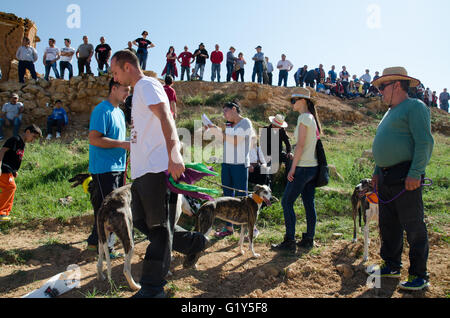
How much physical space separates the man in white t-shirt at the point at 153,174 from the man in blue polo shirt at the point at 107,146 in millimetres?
1172

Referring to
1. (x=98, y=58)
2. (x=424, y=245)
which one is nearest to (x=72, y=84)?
(x=98, y=58)

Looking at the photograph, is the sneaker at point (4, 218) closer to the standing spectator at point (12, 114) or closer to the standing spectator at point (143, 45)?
the standing spectator at point (12, 114)

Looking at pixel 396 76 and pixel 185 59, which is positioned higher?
pixel 185 59

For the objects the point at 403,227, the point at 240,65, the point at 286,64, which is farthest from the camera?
the point at 286,64

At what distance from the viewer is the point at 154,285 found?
9.27ft

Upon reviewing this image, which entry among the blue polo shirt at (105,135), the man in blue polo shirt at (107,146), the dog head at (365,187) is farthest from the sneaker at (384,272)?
the blue polo shirt at (105,135)

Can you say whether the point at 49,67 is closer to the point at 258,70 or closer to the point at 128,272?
the point at 258,70

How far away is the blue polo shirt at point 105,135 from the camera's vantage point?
404 cm

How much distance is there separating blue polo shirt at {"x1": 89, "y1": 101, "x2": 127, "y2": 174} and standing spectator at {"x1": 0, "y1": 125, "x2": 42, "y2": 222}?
7.22 ft

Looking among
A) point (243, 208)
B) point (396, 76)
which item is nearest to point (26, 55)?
point (243, 208)

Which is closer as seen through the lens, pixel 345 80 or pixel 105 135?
pixel 105 135

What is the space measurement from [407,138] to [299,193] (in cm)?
→ 168

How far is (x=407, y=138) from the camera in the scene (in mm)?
3418
